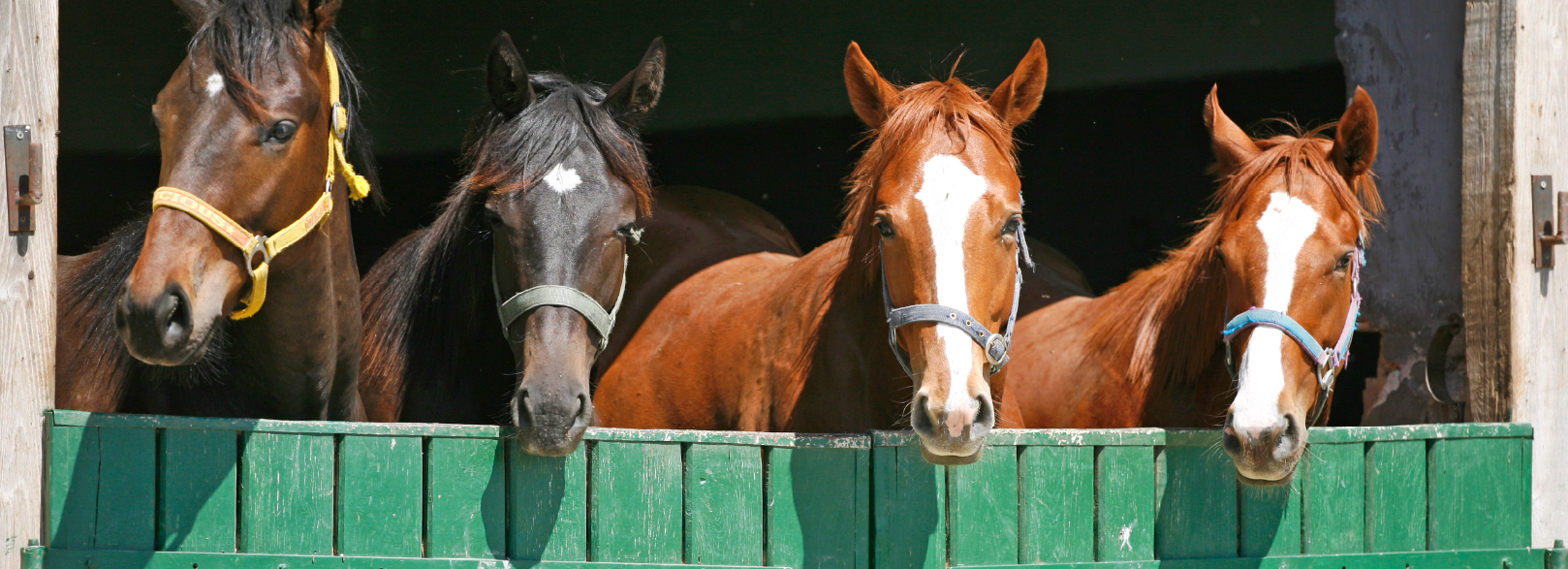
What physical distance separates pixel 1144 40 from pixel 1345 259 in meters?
3.58

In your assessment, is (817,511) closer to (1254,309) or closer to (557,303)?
(557,303)

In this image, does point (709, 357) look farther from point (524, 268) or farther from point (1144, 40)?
point (1144, 40)

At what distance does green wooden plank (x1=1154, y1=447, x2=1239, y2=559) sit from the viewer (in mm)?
2566

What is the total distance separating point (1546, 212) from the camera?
2.95 metres

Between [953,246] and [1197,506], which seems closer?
[953,246]

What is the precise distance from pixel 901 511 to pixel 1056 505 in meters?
0.37

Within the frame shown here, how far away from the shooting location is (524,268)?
261 centimetres

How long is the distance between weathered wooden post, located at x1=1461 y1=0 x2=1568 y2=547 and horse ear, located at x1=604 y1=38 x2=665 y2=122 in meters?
2.25

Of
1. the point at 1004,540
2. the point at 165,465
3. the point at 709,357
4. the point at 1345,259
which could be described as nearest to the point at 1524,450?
the point at 1345,259

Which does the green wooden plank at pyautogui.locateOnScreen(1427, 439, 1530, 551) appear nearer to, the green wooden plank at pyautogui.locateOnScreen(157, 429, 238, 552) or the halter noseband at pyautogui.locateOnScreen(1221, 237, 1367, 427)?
the halter noseband at pyautogui.locateOnScreen(1221, 237, 1367, 427)

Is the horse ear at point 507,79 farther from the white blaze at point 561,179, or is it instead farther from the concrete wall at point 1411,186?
the concrete wall at point 1411,186

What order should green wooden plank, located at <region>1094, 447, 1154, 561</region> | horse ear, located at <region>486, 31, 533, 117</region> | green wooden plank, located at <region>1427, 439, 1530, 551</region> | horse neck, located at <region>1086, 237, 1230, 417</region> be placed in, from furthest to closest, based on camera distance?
horse neck, located at <region>1086, 237, 1230, 417</region> → horse ear, located at <region>486, 31, 533, 117</region> → green wooden plank, located at <region>1427, 439, 1530, 551</region> → green wooden plank, located at <region>1094, 447, 1154, 561</region>

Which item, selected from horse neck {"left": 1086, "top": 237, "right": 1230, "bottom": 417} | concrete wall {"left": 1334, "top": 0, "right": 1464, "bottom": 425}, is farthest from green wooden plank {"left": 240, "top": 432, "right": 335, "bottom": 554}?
concrete wall {"left": 1334, "top": 0, "right": 1464, "bottom": 425}

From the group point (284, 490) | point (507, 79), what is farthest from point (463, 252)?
point (284, 490)
